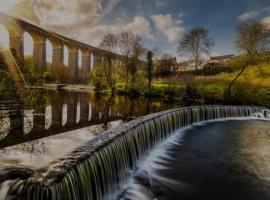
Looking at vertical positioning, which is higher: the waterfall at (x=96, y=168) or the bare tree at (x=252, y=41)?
the bare tree at (x=252, y=41)

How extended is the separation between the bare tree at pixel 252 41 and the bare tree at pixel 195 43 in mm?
10860

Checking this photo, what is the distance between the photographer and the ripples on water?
5.39 meters

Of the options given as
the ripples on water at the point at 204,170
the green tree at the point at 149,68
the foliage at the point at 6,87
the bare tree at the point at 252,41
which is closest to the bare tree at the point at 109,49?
the green tree at the point at 149,68

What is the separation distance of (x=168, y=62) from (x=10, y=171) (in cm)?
4706

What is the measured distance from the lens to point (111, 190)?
16.6ft

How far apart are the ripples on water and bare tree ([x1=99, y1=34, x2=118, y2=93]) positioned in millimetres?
24629

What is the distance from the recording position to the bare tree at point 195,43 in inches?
1454

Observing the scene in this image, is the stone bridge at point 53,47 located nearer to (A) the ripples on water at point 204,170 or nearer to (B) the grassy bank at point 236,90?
(B) the grassy bank at point 236,90

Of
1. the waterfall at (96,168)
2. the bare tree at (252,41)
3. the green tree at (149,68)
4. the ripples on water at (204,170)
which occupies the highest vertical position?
the bare tree at (252,41)

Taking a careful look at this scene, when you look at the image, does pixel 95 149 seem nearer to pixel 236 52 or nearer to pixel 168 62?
pixel 236 52

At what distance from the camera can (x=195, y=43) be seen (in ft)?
122

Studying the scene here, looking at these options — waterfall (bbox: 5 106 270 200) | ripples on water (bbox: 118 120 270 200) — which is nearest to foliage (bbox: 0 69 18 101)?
waterfall (bbox: 5 106 270 200)

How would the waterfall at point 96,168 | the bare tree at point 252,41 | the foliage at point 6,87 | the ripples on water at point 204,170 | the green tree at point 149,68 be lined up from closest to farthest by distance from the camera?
the waterfall at point 96,168 < the ripples on water at point 204,170 < the foliage at point 6,87 < the bare tree at point 252,41 < the green tree at point 149,68

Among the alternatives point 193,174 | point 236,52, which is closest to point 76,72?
point 236,52
